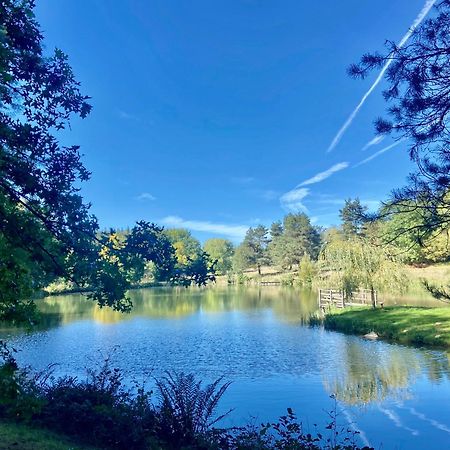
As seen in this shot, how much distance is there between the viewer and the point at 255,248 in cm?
9225

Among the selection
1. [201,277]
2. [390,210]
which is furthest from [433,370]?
[201,277]

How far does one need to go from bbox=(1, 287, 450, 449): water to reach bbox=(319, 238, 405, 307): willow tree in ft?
13.2

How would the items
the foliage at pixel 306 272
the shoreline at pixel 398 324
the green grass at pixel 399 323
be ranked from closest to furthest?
the shoreline at pixel 398 324 < the green grass at pixel 399 323 < the foliage at pixel 306 272

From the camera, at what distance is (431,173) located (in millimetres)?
5898

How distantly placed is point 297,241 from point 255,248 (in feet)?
48.9

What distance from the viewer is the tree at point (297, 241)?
7850 centimetres

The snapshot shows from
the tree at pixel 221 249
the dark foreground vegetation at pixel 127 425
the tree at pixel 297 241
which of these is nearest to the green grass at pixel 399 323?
the dark foreground vegetation at pixel 127 425

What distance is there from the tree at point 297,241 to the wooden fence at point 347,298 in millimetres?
45936

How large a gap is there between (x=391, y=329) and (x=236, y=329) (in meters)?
9.28

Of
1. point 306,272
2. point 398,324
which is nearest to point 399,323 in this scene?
point 398,324

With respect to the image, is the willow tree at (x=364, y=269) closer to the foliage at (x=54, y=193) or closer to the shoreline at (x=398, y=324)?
the shoreline at (x=398, y=324)

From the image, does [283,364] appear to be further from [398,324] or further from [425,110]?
[425,110]

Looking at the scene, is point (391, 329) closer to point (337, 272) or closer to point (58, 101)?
point (337, 272)

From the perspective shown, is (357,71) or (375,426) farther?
(375,426)
